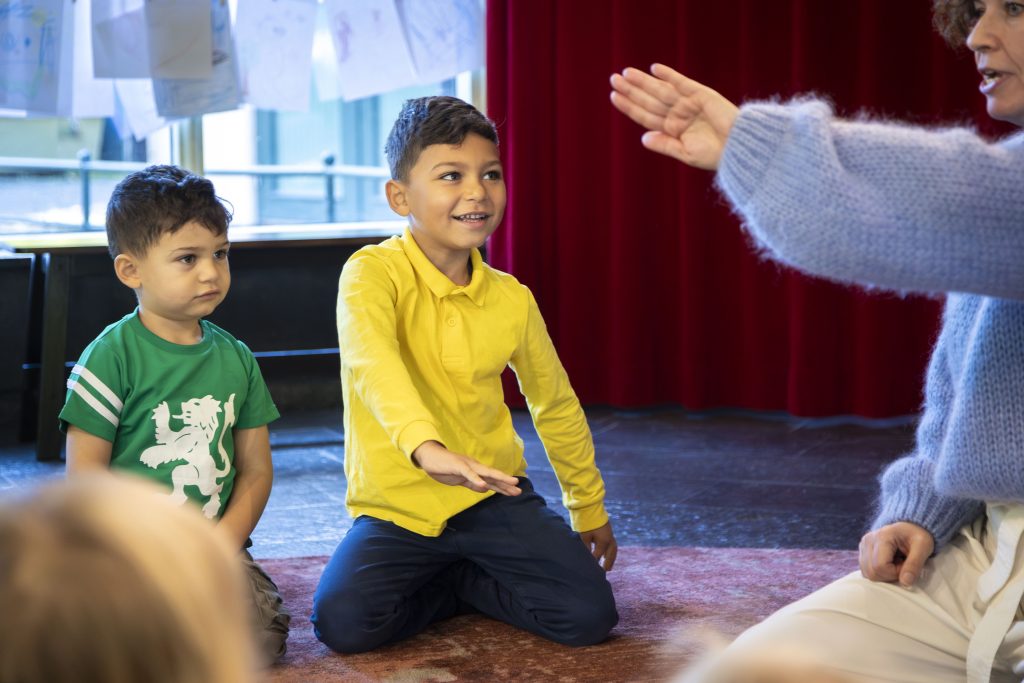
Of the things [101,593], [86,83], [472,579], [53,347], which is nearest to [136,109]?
[86,83]

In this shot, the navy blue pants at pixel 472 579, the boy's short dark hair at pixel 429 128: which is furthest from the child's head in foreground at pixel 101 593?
the boy's short dark hair at pixel 429 128

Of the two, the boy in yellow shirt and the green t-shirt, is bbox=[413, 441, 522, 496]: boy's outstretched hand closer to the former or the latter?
the boy in yellow shirt

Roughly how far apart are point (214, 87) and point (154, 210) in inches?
75.0

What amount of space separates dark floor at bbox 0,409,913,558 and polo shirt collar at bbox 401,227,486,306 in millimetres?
705

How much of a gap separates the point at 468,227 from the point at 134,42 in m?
1.98

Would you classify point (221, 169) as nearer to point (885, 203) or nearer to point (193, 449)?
point (193, 449)

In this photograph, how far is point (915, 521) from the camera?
53.3 inches

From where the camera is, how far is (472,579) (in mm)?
2031

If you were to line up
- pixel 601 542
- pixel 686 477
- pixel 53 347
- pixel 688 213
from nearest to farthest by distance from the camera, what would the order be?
pixel 601 542 → pixel 686 477 → pixel 53 347 → pixel 688 213

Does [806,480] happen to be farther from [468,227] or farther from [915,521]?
[915,521]

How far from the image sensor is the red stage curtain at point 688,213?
11.6 ft

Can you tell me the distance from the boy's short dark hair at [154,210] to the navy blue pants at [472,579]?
0.55 m

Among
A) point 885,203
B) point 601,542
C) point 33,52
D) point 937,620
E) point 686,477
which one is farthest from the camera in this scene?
point 33,52

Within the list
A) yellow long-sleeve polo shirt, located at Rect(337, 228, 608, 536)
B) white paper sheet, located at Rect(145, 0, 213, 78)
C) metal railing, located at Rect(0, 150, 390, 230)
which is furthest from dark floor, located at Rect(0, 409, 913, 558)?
white paper sheet, located at Rect(145, 0, 213, 78)
